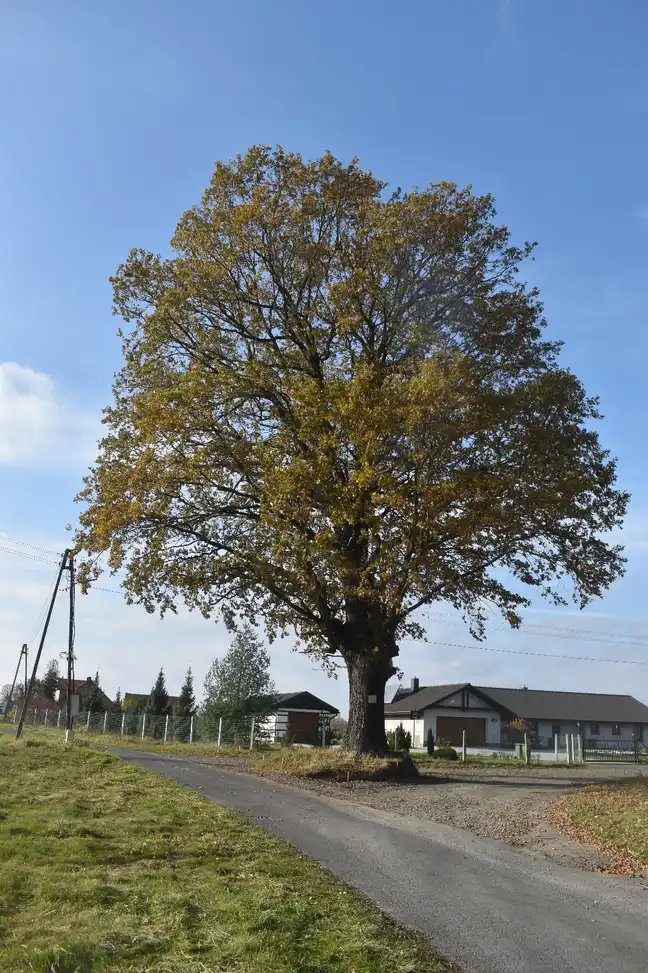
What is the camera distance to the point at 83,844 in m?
8.38

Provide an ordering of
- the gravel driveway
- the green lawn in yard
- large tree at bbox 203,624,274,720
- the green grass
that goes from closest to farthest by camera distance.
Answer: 1. the green grass
2. the green lawn in yard
3. the gravel driveway
4. large tree at bbox 203,624,274,720

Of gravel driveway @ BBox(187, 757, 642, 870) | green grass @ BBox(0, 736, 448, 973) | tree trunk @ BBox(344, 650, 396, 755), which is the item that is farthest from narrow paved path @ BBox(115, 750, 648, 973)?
tree trunk @ BBox(344, 650, 396, 755)

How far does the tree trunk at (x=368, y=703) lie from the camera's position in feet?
65.4

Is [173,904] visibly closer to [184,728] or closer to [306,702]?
[184,728]

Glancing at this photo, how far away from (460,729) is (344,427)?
50.0m

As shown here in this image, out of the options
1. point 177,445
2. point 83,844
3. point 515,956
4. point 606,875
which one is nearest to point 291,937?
point 515,956

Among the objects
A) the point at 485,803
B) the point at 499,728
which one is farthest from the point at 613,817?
the point at 499,728

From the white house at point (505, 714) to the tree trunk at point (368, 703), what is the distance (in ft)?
136

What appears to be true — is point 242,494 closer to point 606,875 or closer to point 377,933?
point 606,875

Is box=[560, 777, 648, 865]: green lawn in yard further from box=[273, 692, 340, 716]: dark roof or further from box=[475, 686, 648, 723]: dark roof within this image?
box=[475, 686, 648, 723]: dark roof

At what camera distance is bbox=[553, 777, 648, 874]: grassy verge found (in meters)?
9.39

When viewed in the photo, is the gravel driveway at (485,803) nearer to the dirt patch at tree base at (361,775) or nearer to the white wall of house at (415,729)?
the dirt patch at tree base at (361,775)

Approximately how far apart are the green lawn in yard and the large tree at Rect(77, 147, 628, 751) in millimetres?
5367

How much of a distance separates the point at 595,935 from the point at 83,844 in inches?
205
